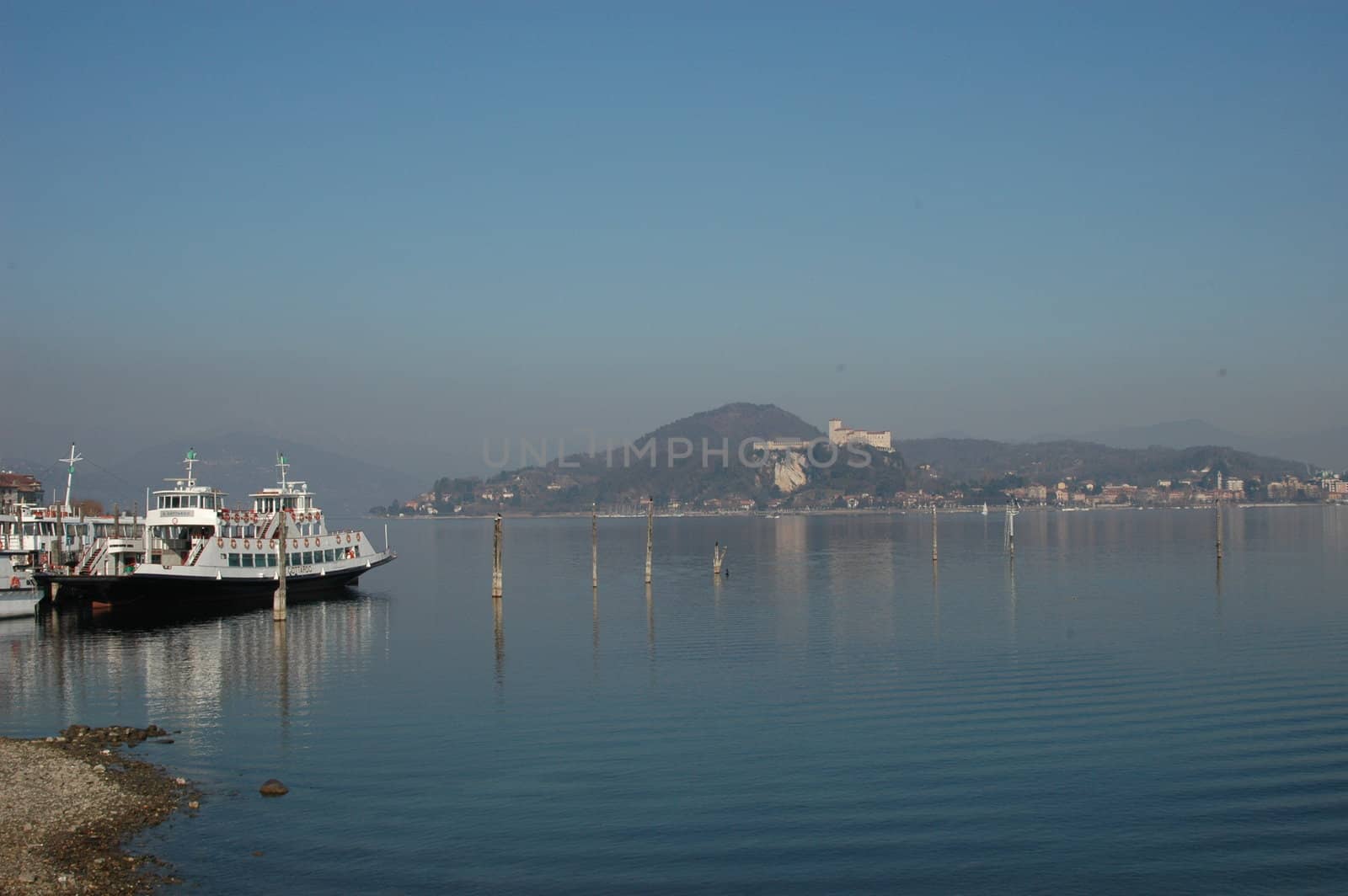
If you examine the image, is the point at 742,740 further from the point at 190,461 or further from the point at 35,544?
the point at 35,544

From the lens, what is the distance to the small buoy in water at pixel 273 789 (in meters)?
28.9

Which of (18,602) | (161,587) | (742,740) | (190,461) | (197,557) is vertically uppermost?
(190,461)

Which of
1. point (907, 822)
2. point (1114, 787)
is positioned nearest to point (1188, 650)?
point (1114, 787)

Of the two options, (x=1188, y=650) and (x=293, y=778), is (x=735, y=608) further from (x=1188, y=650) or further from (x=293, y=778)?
(x=293, y=778)

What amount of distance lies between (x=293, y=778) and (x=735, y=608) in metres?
45.7

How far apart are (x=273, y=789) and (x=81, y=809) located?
440 cm

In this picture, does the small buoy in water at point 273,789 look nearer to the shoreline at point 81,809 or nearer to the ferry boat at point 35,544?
the shoreline at point 81,809

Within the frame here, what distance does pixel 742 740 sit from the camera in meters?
34.7

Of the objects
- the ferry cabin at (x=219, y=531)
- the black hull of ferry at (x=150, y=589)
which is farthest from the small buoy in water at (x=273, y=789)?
the black hull of ferry at (x=150, y=589)

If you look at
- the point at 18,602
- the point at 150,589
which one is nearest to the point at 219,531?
the point at 150,589

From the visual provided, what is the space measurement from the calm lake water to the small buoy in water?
31 centimetres

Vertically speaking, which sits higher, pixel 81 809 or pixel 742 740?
pixel 81 809

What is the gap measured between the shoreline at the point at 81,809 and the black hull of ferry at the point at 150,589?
37125 mm

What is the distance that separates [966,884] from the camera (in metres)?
22.6
